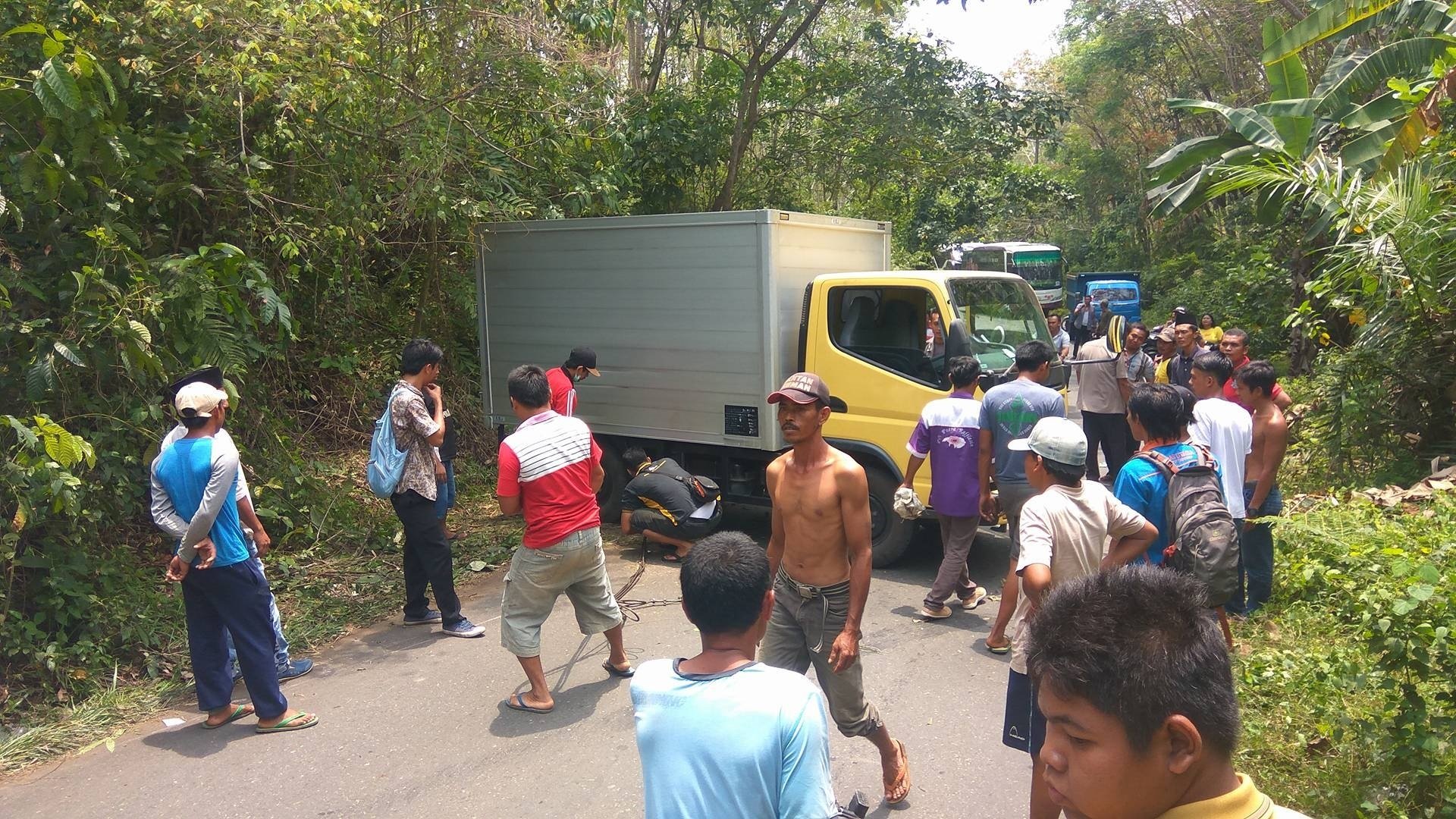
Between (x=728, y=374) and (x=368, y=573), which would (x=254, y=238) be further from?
(x=728, y=374)

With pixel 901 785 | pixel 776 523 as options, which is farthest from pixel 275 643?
pixel 901 785

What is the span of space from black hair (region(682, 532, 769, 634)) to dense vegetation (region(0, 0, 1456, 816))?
210 centimetres

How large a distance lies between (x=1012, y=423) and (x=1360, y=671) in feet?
7.90

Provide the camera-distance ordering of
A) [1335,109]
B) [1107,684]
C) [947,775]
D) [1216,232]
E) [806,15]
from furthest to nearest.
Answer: [1216,232]
[806,15]
[1335,109]
[947,775]
[1107,684]

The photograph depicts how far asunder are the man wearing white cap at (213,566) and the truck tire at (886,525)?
13.0 feet

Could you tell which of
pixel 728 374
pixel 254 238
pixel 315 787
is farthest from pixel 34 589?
pixel 728 374

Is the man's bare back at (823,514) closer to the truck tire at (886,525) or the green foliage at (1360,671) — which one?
the green foliage at (1360,671)

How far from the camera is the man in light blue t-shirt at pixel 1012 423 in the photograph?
5.59 metres

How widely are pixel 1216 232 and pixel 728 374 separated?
20963mm

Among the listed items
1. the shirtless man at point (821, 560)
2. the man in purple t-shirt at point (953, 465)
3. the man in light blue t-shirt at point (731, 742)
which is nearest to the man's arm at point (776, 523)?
the shirtless man at point (821, 560)

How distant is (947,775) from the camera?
4172mm

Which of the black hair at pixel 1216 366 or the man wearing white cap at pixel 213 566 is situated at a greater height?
the black hair at pixel 1216 366

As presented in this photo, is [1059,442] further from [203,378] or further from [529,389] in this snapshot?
[203,378]

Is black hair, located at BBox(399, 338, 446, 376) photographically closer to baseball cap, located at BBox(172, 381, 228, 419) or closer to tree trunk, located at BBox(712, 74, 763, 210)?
baseball cap, located at BBox(172, 381, 228, 419)
